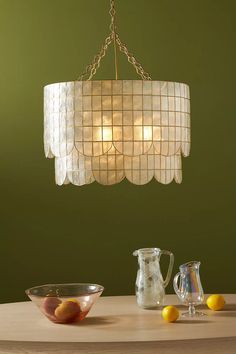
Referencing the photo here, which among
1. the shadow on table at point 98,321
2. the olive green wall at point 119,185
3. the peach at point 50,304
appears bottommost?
the shadow on table at point 98,321

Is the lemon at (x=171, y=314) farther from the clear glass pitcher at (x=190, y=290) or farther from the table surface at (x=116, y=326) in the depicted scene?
the clear glass pitcher at (x=190, y=290)

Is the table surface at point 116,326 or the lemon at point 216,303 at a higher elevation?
the lemon at point 216,303

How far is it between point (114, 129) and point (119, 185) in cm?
187

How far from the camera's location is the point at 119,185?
4551 millimetres

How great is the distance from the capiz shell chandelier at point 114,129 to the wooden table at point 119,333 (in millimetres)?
514

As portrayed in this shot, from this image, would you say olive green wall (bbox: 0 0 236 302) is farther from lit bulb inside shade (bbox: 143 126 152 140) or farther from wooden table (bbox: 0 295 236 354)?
lit bulb inside shade (bbox: 143 126 152 140)

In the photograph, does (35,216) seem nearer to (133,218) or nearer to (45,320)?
(133,218)

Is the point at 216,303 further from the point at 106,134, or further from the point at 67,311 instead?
the point at 106,134

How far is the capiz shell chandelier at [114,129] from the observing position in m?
2.69

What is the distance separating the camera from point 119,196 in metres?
4.54

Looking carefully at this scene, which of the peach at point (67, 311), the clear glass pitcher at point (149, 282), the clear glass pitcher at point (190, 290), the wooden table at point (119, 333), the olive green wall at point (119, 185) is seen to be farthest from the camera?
the olive green wall at point (119, 185)

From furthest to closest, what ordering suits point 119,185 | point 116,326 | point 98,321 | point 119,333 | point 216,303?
1. point 119,185
2. point 216,303
3. point 98,321
4. point 116,326
5. point 119,333

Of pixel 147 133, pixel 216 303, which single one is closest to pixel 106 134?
pixel 147 133

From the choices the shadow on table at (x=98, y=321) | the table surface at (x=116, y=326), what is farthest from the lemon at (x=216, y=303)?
the shadow on table at (x=98, y=321)
